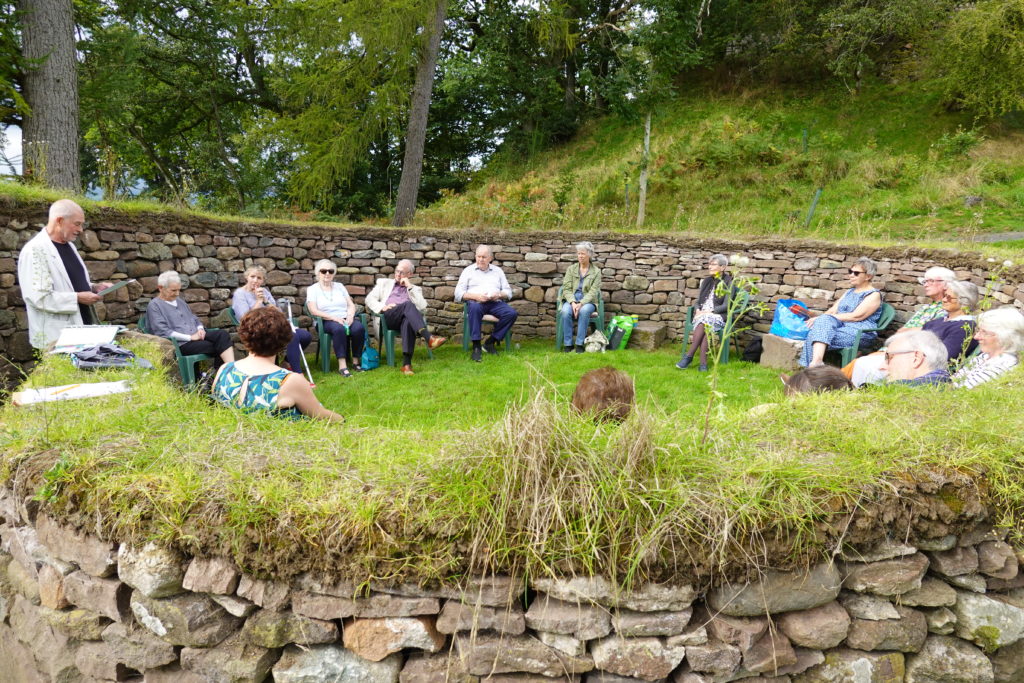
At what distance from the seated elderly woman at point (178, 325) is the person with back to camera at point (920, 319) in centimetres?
547

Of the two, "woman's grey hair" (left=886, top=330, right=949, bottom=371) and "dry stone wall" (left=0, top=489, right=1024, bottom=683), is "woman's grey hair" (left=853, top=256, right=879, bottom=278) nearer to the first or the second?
"woman's grey hair" (left=886, top=330, right=949, bottom=371)

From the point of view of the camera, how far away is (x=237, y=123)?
51.4ft

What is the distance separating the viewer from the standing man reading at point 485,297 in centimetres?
742

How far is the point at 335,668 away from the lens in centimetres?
182

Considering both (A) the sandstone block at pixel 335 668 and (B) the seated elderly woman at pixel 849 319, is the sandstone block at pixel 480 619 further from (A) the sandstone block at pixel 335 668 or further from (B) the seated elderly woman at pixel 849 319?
(B) the seated elderly woman at pixel 849 319

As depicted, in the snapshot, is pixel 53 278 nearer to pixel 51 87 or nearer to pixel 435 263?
pixel 435 263

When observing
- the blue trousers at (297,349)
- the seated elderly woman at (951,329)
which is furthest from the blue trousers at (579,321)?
the seated elderly woman at (951,329)

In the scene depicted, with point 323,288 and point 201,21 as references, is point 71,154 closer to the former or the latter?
point 323,288

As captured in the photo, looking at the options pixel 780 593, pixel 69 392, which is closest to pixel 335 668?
pixel 780 593

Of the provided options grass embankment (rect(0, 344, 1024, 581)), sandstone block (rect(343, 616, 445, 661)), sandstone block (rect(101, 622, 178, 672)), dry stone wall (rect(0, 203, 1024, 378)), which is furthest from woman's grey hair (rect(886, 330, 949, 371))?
sandstone block (rect(101, 622, 178, 672))

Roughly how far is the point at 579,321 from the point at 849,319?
2.96m

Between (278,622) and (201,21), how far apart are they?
1355 centimetres

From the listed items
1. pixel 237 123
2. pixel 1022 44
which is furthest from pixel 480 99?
pixel 1022 44

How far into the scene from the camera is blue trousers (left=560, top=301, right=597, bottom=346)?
7.60 metres
